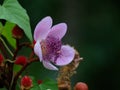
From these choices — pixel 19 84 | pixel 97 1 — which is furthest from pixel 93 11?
pixel 19 84

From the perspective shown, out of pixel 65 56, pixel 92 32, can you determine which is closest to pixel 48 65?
pixel 65 56

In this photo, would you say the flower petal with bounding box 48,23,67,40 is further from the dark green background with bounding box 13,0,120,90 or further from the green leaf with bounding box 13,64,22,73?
the dark green background with bounding box 13,0,120,90

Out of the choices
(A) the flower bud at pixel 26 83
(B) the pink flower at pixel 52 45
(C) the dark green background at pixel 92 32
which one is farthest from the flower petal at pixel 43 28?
(C) the dark green background at pixel 92 32

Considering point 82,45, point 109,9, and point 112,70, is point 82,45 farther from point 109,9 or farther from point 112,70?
point 109,9

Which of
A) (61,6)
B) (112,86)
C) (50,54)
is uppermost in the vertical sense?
(50,54)

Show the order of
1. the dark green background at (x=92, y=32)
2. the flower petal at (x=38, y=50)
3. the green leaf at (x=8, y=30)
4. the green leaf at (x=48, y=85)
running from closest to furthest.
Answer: the flower petal at (x=38, y=50) → the green leaf at (x=48, y=85) → the green leaf at (x=8, y=30) → the dark green background at (x=92, y=32)

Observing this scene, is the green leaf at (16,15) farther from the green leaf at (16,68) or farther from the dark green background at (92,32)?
the dark green background at (92,32)

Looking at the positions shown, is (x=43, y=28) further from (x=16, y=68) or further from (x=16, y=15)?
(x=16, y=68)
